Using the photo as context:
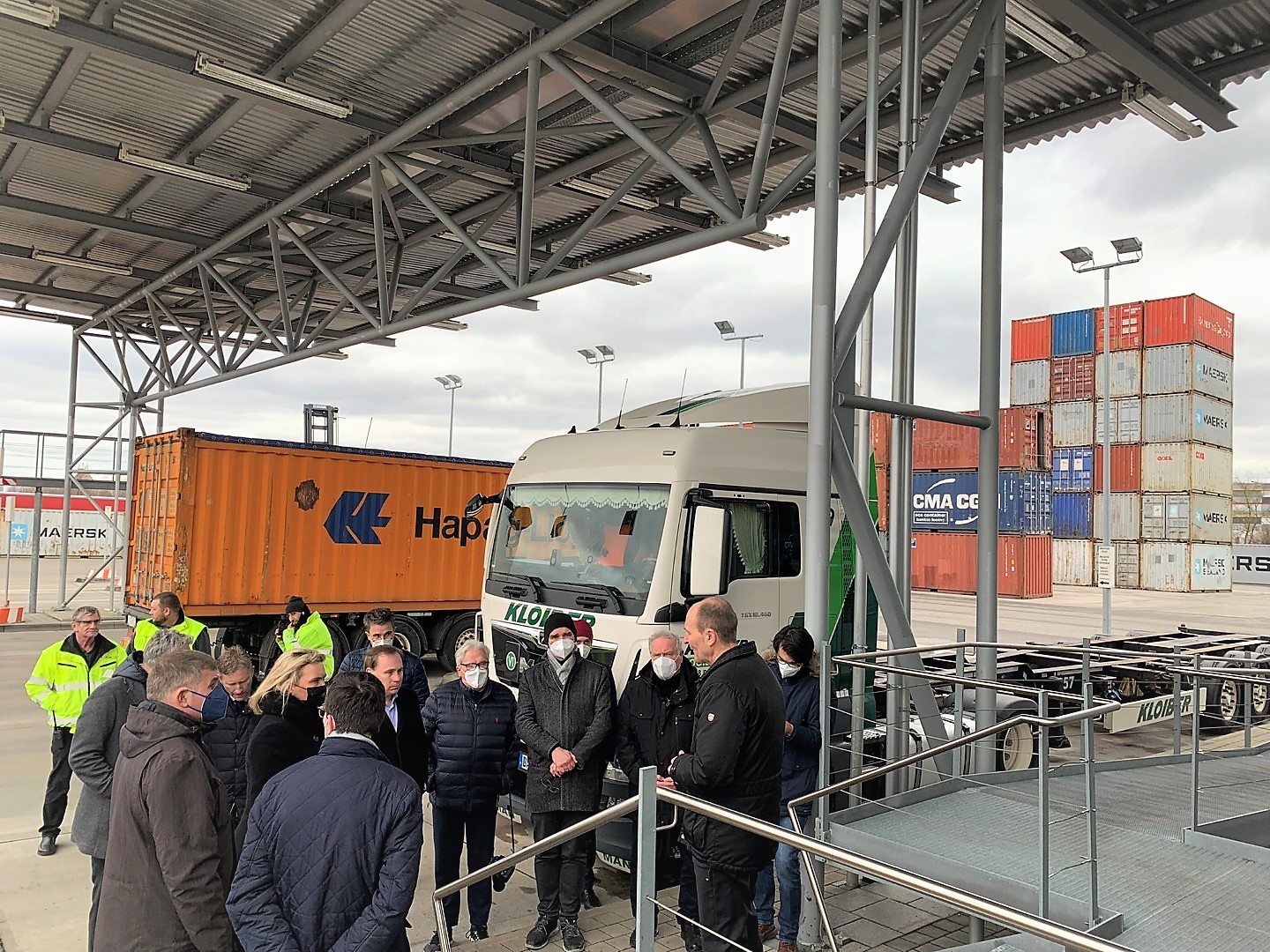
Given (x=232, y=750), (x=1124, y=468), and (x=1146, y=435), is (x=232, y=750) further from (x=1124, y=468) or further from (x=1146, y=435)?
(x=1124, y=468)

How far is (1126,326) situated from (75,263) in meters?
40.7

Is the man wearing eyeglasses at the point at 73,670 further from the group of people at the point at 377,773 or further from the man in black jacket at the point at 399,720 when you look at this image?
the man in black jacket at the point at 399,720

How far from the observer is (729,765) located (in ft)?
13.3

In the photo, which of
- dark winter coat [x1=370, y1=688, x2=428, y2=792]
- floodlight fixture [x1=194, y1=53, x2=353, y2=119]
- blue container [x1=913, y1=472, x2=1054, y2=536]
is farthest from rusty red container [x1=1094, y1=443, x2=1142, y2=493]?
dark winter coat [x1=370, y1=688, x2=428, y2=792]

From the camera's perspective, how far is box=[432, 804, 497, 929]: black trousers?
16.9 feet

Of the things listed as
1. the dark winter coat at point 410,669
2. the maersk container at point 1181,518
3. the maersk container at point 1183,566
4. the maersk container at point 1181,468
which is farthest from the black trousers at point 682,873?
the maersk container at point 1181,468

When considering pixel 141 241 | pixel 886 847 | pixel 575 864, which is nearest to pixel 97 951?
pixel 575 864

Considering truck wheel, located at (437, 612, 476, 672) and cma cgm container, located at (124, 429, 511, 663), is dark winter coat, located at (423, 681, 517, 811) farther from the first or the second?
truck wheel, located at (437, 612, 476, 672)

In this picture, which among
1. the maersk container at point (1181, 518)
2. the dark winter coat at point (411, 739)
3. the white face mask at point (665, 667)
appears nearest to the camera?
the dark winter coat at point (411, 739)

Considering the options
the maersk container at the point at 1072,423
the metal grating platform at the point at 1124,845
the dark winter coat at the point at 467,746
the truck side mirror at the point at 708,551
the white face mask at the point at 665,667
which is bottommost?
the metal grating platform at the point at 1124,845

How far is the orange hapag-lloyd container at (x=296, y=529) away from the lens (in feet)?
40.1

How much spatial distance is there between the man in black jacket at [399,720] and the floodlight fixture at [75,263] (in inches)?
434

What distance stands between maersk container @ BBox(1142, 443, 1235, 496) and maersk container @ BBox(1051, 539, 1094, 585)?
3.59 meters

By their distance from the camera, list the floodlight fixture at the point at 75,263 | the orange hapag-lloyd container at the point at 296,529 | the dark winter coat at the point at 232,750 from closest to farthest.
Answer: the dark winter coat at the point at 232,750
the orange hapag-lloyd container at the point at 296,529
the floodlight fixture at the point at 75,263
